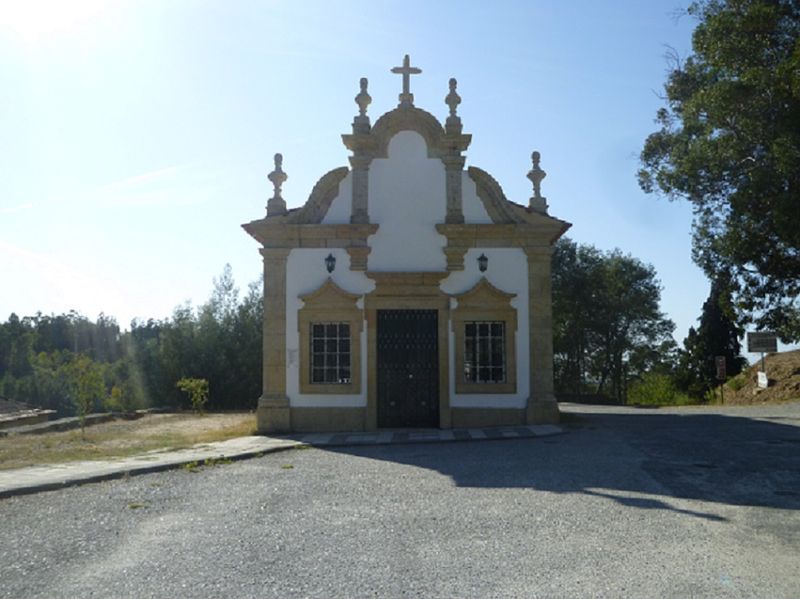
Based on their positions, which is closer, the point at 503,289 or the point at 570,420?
the point at 503,289

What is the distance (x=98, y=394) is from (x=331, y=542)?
12681 millimetres

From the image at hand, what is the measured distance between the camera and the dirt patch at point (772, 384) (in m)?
24.2

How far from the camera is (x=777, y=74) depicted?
16.6m

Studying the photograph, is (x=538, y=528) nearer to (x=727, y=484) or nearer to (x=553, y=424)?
(x=727, y=484)

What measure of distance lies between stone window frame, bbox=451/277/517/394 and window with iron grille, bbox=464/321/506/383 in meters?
0.10

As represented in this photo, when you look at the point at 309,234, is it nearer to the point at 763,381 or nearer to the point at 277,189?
the point at 277,189

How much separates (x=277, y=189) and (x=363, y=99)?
2.49 m

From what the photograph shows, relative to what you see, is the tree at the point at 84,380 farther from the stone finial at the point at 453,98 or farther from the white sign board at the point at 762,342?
the white sign board at the point at 762,342

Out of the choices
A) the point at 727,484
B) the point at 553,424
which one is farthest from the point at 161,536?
the point at 553,424

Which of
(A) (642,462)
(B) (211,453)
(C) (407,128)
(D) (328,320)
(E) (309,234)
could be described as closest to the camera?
(A) (642,462)

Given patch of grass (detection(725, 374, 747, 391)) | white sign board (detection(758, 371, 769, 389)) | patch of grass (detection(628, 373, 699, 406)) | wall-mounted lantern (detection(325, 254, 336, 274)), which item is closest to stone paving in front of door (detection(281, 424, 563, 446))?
wall-mounted lantern (detection(325, 254, 336, 274))

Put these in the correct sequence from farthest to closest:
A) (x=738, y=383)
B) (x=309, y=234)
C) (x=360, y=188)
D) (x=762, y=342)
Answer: (x=738, y=383)
(x=762, y=342)
(x=360, y=188)
(x=309, y=234)

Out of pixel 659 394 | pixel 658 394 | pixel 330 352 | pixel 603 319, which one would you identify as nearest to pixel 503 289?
pixel 330 352

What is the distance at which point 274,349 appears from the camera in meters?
15.1
